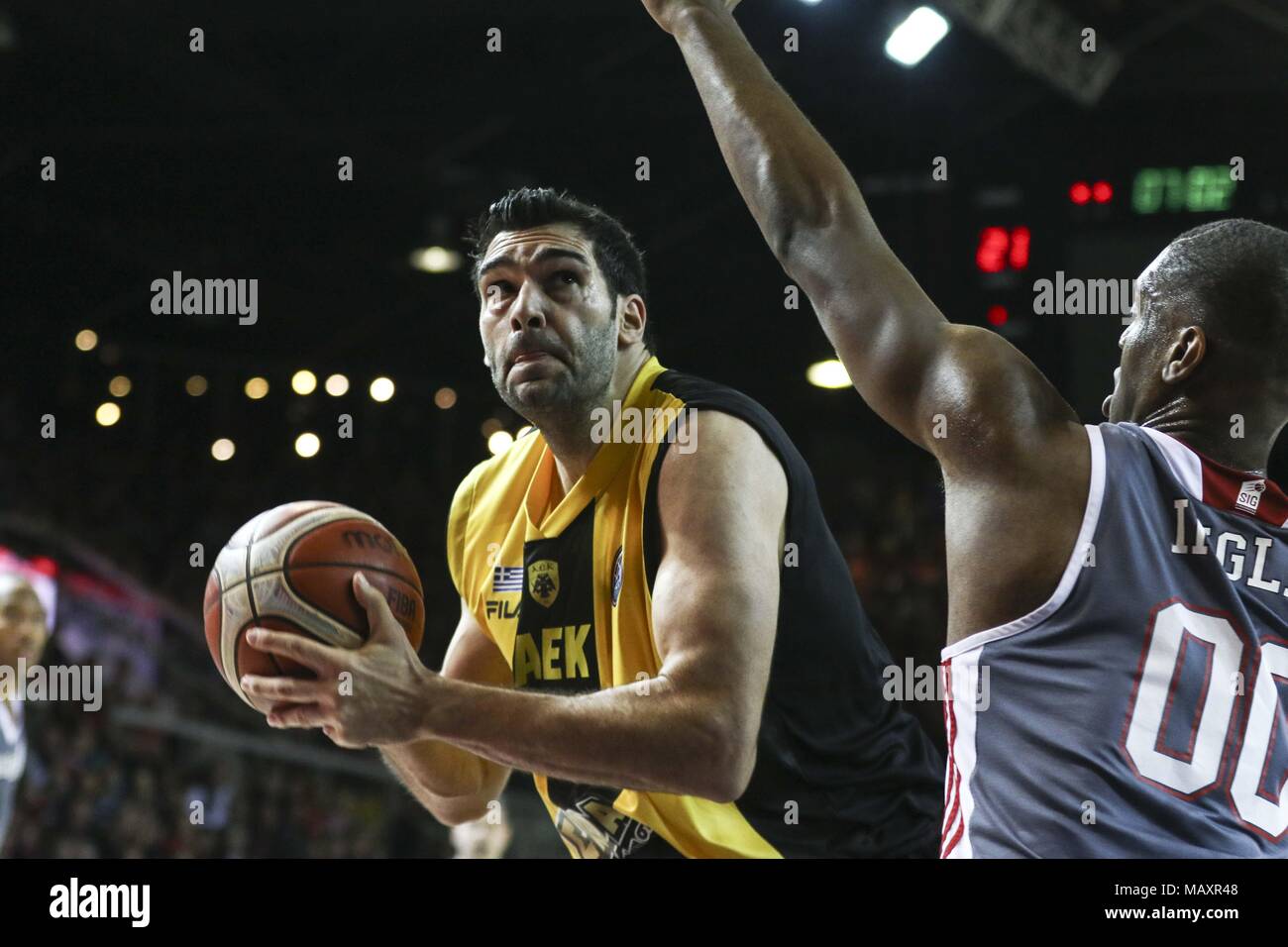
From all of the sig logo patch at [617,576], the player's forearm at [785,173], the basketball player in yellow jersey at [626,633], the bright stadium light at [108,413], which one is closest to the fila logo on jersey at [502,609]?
the basketball player in yellow jersey at [626,633]

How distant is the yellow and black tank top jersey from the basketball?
1.30ft

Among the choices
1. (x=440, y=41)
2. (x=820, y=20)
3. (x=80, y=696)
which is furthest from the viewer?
(x=80, y=696)

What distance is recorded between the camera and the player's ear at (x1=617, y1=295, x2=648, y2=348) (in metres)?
3.20

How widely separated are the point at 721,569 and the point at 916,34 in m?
4.57

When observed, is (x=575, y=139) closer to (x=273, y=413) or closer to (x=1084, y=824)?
(x=273, y=413)

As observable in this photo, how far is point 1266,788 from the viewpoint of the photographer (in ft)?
6.14

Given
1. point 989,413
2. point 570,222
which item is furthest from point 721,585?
point 570,222

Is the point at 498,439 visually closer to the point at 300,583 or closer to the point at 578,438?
the point at 578,438

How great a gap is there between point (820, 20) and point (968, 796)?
237 inches

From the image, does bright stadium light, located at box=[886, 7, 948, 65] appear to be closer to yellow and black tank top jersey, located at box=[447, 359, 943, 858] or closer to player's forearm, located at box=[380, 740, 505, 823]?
yellow and black tank top jersey, located at box=[447, 359, 943, 858]

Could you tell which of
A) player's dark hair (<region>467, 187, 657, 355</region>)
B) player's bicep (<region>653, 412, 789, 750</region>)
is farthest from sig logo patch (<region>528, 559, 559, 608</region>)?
player's dark hair (<region>467, 187, 657, 355</region>)

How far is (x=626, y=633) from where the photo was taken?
9.36ft

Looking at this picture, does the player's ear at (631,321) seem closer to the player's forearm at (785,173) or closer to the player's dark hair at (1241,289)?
the player's forearm at (785,173)
